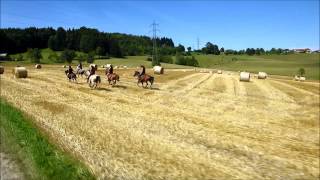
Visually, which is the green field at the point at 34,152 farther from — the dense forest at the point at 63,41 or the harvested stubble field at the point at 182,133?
the dense forest at the point at 63,41

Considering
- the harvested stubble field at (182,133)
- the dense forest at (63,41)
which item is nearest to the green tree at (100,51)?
the dense forest at (63,41)

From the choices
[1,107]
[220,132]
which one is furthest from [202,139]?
[1,107]

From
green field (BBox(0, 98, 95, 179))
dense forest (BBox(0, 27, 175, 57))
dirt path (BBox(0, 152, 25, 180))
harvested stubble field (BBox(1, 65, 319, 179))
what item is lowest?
dirt path (BBox(0, 152, 25, 180))

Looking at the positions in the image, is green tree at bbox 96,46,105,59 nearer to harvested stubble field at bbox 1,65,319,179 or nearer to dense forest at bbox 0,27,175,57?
dense forest at bbox 0,27,175,57

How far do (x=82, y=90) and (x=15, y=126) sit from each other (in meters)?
14.1

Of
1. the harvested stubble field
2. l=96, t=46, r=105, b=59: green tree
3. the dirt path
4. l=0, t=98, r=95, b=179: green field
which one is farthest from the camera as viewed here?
l=96, t=46, r=105, b=59: green tree

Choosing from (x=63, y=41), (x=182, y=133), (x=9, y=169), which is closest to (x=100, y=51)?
(x=63, y=41)

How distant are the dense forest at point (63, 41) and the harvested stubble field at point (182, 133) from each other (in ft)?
401

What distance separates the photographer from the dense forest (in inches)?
6038

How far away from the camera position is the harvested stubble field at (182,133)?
13.0 m

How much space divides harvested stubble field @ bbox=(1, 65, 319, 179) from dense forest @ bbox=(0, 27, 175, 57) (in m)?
122

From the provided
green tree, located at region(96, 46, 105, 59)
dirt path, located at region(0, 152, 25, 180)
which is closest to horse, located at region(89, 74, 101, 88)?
dirt path, located at region(0, 152, 25, 180)

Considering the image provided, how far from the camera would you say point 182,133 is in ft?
57.9

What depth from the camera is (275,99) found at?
31141 mm
